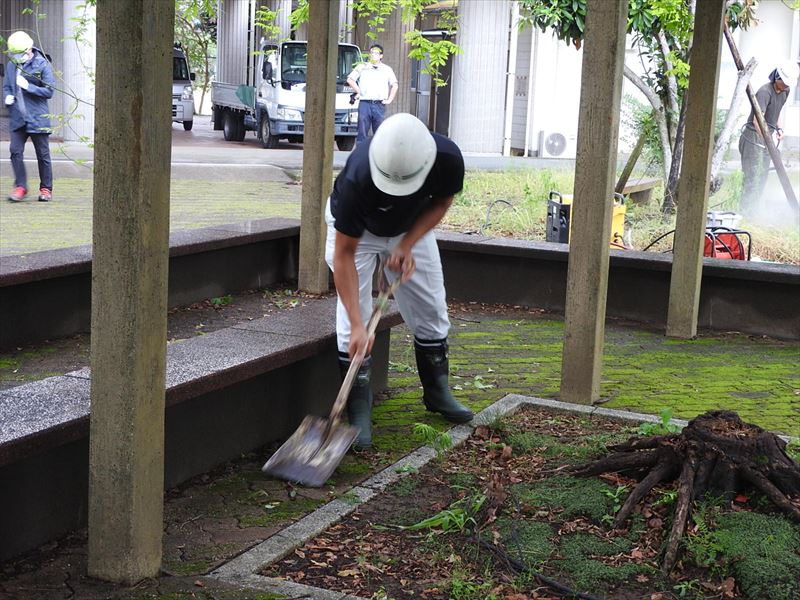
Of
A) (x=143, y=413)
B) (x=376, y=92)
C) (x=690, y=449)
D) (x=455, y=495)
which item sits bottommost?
(x=455, y=495)

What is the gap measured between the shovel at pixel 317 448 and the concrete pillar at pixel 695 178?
4085 millimetres

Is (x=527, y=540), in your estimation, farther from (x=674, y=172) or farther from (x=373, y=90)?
(x=373, y=90)

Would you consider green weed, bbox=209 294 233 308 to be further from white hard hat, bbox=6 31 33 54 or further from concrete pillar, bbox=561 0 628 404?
white hard hat, bbox=6 31 33 54

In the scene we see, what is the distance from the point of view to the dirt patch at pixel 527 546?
397 cm

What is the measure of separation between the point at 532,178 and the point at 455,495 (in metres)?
12.9

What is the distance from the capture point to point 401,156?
187 inches

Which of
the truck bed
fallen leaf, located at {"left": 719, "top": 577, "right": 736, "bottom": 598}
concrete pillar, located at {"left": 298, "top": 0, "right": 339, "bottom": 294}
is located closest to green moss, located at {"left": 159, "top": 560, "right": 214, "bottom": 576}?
fallen leaf, located at {"left": 719, "top": 577, "right": 736, "bottom": 598}

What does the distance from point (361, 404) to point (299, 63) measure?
836 inches

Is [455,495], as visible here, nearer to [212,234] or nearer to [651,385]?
[651,385]

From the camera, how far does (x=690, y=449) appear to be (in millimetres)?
4660

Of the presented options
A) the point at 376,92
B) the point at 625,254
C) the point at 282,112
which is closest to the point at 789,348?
the point at 625,254

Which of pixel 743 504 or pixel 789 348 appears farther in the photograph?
pixel 789 348

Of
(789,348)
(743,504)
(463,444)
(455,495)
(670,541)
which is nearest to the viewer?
(670,541)

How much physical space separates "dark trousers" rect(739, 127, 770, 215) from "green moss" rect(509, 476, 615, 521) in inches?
400
